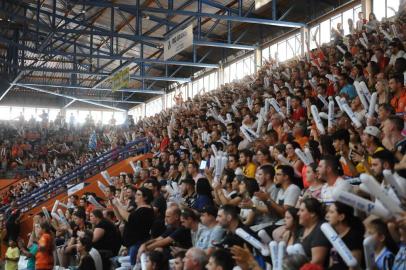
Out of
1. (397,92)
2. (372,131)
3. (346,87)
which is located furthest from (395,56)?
(372,131)

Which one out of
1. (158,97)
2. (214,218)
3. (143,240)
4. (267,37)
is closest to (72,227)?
(143,240)

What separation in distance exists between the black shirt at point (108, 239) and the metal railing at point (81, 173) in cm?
919

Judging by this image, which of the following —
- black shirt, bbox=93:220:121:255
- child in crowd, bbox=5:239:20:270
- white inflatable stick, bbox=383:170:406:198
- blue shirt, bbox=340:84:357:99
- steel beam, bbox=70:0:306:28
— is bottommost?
child in crowd, bbox=5:239:20:270

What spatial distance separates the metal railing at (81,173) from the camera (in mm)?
16375

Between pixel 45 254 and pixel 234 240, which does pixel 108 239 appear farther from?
pixel 234 240

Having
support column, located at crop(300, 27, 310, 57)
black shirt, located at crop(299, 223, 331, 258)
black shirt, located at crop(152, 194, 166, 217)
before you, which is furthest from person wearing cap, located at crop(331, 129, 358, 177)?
support column, located at crop(300, 27, 310, 57)

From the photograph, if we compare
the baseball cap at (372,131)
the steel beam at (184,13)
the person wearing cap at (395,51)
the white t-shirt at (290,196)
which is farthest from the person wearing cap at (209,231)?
the steel beam at (184,13)

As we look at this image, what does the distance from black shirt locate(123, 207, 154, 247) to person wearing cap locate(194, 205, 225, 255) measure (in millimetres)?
990

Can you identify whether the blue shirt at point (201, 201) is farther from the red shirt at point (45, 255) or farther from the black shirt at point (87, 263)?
the red shirt at point (45, 255)

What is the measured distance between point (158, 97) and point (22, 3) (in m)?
15.0

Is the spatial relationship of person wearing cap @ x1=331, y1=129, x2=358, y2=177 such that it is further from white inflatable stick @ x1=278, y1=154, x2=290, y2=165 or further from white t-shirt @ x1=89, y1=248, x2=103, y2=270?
white t-shirt @ x1=89, y1=248, x2=103, y2=270

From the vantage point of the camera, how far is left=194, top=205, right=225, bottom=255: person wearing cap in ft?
19.2

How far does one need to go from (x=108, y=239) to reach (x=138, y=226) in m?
0.71

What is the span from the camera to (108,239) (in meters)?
7.37
